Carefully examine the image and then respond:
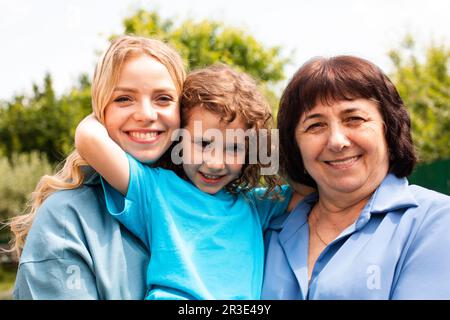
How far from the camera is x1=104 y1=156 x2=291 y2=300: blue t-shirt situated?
2.22m

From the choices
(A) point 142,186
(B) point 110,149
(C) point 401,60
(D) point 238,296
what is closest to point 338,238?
(D) point 238,296

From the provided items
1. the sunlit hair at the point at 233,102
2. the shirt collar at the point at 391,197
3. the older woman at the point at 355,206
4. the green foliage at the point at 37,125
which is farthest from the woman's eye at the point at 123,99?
the green foliage at the point at 37,125

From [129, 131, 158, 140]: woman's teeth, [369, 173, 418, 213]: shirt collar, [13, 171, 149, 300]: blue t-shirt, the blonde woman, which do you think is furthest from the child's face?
[369, 173, 418, 213]: shirt collar

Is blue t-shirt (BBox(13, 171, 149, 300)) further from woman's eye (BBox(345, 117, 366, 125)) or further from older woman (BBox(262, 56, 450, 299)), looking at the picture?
woman's eye (BBox(345, 117, 366, 125))

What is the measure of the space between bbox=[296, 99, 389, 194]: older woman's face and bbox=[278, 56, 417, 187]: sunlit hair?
0.11 feet

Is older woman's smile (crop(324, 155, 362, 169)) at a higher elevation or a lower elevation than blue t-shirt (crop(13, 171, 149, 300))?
higher

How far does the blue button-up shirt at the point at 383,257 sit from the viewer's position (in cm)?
200

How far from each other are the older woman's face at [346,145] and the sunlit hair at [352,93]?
0.03m

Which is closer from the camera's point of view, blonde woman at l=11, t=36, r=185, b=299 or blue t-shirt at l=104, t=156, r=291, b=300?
blonde woman at l=11, t=36, r=185, b=299

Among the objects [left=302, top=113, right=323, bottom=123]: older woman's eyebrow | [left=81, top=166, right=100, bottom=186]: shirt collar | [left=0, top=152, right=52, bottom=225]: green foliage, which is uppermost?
[left=302, top=113, right=323, bottom=123]: older woman's eyebrow

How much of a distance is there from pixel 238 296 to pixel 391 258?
67 cm

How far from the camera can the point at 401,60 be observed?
17.6 m

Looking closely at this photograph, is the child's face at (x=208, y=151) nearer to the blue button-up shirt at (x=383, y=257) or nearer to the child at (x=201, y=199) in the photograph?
the child at (x=201, y=199)

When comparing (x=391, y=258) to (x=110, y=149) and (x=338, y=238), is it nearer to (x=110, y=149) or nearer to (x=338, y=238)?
(x=338, y=238)
